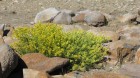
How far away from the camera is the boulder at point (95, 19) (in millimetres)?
12711

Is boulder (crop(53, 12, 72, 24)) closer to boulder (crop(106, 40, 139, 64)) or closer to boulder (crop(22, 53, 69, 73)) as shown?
boulder (crop(106, 40, 139, 64))

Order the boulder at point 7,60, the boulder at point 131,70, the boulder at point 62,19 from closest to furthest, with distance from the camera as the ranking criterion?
the boulder at point 7,60 → the boulder at point 131,70 → the boulder at point 62,19

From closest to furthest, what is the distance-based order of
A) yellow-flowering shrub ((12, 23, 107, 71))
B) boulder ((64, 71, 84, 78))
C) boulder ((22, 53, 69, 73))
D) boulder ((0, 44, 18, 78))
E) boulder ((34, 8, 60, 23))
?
boulder ((0, 44, 18, 78)) → boulder ((22, 53, 69, 73)) → boulder ((64, 71, 84, 78)) → yellow-flowering shrub ((12, 23, 107, 71)) → boulder ((34, 8, 60, 23))

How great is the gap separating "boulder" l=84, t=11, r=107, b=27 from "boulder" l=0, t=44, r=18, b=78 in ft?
19.9

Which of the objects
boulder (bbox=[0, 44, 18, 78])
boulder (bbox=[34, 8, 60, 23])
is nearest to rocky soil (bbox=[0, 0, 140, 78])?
boulder (bbox=[0, 44, 18, 78])

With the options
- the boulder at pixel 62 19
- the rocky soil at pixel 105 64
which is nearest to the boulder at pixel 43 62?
the rocky soil at pixel 105 64

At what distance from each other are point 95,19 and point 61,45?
5.11 metres

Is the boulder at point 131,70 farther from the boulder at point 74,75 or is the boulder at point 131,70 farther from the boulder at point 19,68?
the boulder at point 19,68

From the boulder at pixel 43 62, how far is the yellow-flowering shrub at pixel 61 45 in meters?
0.23

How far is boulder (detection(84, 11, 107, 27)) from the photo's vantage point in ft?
41.7

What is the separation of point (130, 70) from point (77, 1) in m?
9.72

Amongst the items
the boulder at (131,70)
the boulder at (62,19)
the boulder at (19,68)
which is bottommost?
the boulder at (62,19)

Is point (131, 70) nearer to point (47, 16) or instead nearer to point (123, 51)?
point (123, 51)

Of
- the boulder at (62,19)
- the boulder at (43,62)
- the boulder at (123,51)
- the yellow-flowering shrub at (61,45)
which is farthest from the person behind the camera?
the boulder at (62,19)
